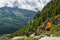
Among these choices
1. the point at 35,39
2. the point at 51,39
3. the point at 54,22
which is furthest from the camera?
the point at 54,22

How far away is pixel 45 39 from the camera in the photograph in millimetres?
41219

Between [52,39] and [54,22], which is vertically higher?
[54,22]

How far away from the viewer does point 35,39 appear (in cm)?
4556

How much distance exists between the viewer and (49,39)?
40.5 meters

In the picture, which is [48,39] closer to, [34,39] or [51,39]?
[51,39]

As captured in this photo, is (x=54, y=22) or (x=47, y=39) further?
(x=54, y=22)

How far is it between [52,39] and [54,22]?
104 m

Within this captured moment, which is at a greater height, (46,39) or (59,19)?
(59,19)

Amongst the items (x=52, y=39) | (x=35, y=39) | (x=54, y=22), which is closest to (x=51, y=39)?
(x=52, y=39)

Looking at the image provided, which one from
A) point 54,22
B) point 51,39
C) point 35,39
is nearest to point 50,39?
point 51,39

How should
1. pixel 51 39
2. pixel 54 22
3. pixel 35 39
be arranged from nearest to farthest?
pixel 51 39
pixel 35 39
pixel 54 22

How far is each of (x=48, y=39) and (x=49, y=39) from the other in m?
0.19

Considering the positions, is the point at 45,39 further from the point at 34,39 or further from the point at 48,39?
the point at 34,39

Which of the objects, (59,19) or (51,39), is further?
(59,19)
